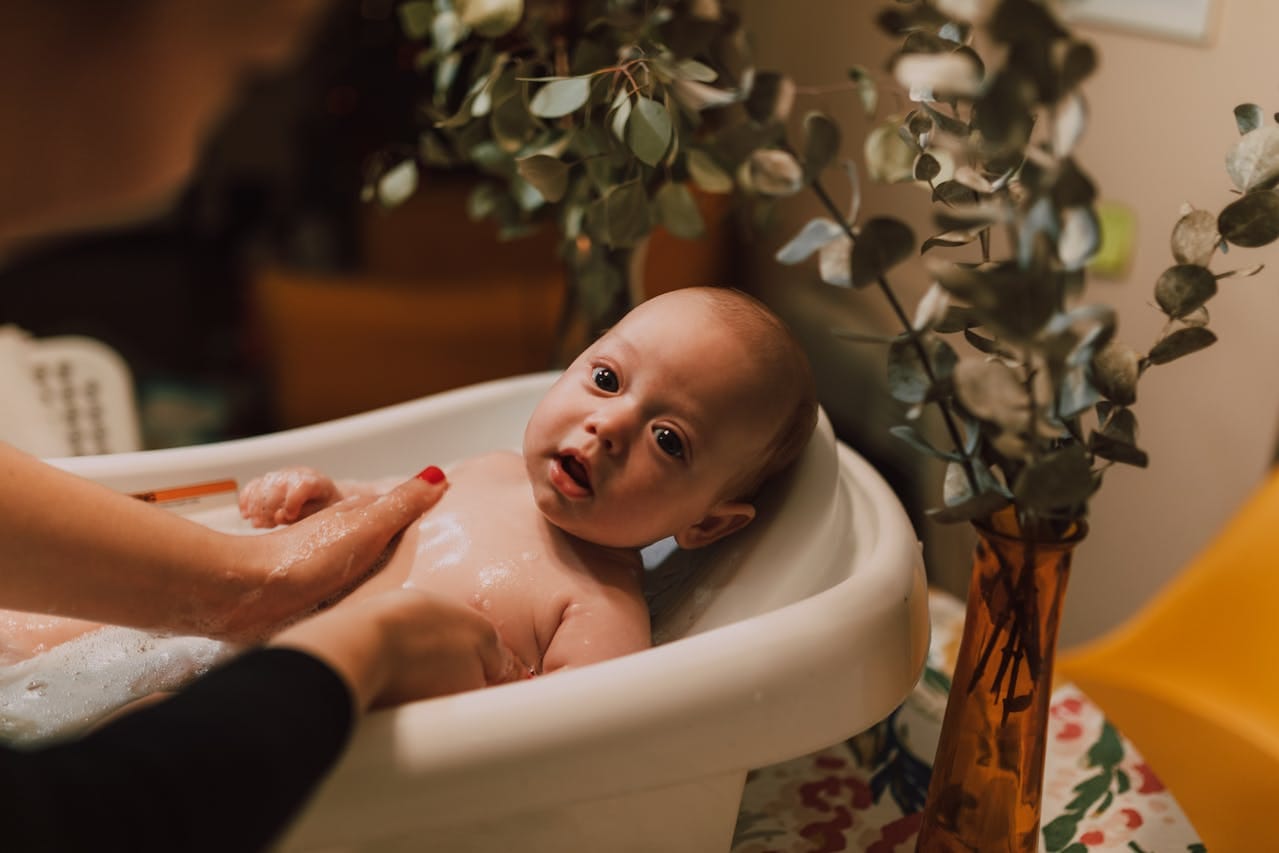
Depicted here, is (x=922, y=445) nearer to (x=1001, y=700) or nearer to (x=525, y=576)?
(x=1001, y=700)

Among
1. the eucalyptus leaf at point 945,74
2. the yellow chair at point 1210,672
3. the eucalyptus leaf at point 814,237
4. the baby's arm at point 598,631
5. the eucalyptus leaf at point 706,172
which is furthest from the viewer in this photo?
the yellow chair at point 1210,672

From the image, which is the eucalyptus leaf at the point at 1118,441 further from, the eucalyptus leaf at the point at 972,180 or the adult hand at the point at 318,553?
the adult hand at the point at 318,553

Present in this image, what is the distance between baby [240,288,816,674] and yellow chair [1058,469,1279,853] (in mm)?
669

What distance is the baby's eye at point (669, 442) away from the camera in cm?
98

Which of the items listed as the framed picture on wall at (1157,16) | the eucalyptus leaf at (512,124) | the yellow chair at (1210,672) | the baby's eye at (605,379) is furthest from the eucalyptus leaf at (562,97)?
the yellow chair at (1210,672)

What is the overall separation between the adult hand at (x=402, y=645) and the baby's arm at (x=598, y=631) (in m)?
0.09

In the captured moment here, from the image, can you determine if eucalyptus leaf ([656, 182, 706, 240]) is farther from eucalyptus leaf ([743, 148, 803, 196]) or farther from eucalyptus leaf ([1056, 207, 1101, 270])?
Answer: eucalyptus leaf ([1056, 207, 1101, 270])

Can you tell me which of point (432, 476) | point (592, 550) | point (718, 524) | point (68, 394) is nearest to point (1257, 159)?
point (718, 524)

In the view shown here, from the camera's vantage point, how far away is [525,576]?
1.01 meters

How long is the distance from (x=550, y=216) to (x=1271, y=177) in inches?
33.0

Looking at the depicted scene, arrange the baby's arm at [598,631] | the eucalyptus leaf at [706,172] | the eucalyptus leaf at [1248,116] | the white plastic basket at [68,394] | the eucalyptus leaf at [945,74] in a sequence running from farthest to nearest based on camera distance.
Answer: the white plastic basket at [68,394] → the eucalyptus leaf at [706,172] → the baby's arm at [598,631] → the eucalyptus leaf at [1248,116] → the eucalyptus leaf at [945,74]

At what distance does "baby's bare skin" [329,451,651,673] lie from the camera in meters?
0.98

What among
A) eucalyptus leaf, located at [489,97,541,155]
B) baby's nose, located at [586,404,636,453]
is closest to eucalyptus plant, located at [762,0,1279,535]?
baby's nose, located at [586,404,636,453]

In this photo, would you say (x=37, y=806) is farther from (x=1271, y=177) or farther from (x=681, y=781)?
(x=1271, y=177)
